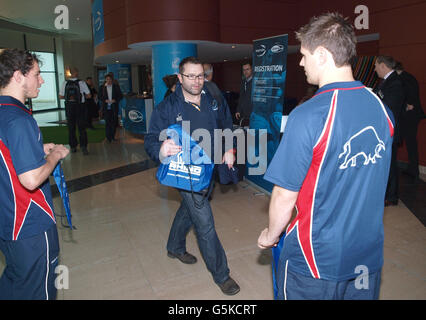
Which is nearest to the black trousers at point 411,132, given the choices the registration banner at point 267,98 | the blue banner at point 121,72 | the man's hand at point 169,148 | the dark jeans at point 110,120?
the registration banner at point 267,98

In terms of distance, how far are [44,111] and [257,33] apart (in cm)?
1593

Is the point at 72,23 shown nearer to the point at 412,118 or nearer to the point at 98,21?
the point at 98,21

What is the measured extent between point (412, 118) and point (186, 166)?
4.46m

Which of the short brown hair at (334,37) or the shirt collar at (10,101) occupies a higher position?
the short brown hair at (334,37)

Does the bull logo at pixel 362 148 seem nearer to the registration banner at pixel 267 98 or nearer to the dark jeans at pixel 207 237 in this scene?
the dark jeans at pixel 207 237

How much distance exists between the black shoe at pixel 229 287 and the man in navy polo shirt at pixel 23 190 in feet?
3.91

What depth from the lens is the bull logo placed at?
1164 mm

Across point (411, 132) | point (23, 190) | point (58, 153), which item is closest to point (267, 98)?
point (411, 132)

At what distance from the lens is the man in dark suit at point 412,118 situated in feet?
16.5

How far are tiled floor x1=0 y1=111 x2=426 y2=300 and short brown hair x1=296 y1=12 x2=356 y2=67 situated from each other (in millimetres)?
1859

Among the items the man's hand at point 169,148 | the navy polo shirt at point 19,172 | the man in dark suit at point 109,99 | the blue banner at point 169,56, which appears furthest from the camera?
the man in dark suit at point 109,99

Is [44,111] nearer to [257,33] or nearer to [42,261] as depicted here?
[257,33]

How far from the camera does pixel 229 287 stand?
2.48 metres

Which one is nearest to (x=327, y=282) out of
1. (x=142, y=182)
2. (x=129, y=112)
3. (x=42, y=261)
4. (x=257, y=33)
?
(x=42, y=261)
